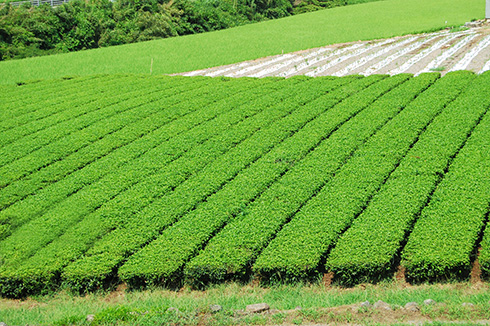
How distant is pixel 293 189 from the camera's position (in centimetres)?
1309

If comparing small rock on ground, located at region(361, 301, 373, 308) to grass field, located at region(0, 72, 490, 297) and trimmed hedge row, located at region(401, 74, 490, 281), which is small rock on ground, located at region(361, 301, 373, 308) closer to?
grass field, located at region(0, 72, 490, 297)

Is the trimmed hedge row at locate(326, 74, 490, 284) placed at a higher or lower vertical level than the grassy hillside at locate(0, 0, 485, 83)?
lower

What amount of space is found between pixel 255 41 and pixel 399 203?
1286 inches

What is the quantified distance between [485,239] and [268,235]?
16.3 feet

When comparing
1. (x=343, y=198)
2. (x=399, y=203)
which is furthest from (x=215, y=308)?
(x=399, y=203)

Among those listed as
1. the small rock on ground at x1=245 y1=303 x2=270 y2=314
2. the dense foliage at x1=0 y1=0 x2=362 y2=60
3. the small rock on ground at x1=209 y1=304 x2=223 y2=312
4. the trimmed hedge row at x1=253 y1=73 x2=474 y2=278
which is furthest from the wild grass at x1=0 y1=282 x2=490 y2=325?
the dense foliage at x1=0 y1=0 x2=362 y2=60

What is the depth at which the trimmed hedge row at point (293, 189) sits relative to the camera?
10.4 m

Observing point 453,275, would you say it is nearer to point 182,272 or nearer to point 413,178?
point 413,178

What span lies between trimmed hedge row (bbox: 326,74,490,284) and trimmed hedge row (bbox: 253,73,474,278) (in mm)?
282

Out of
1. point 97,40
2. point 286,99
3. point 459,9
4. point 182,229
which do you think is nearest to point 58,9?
point 97,40

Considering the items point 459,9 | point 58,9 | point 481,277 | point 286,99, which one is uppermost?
point 58,9

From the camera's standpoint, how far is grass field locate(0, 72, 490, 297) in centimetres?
1039

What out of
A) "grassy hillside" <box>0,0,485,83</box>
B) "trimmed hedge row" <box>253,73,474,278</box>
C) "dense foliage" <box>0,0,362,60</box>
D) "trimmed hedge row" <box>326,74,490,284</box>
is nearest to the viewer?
"trimmed hedge row" <box>326,74,490,284</box>

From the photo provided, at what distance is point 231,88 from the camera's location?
24.0 m
